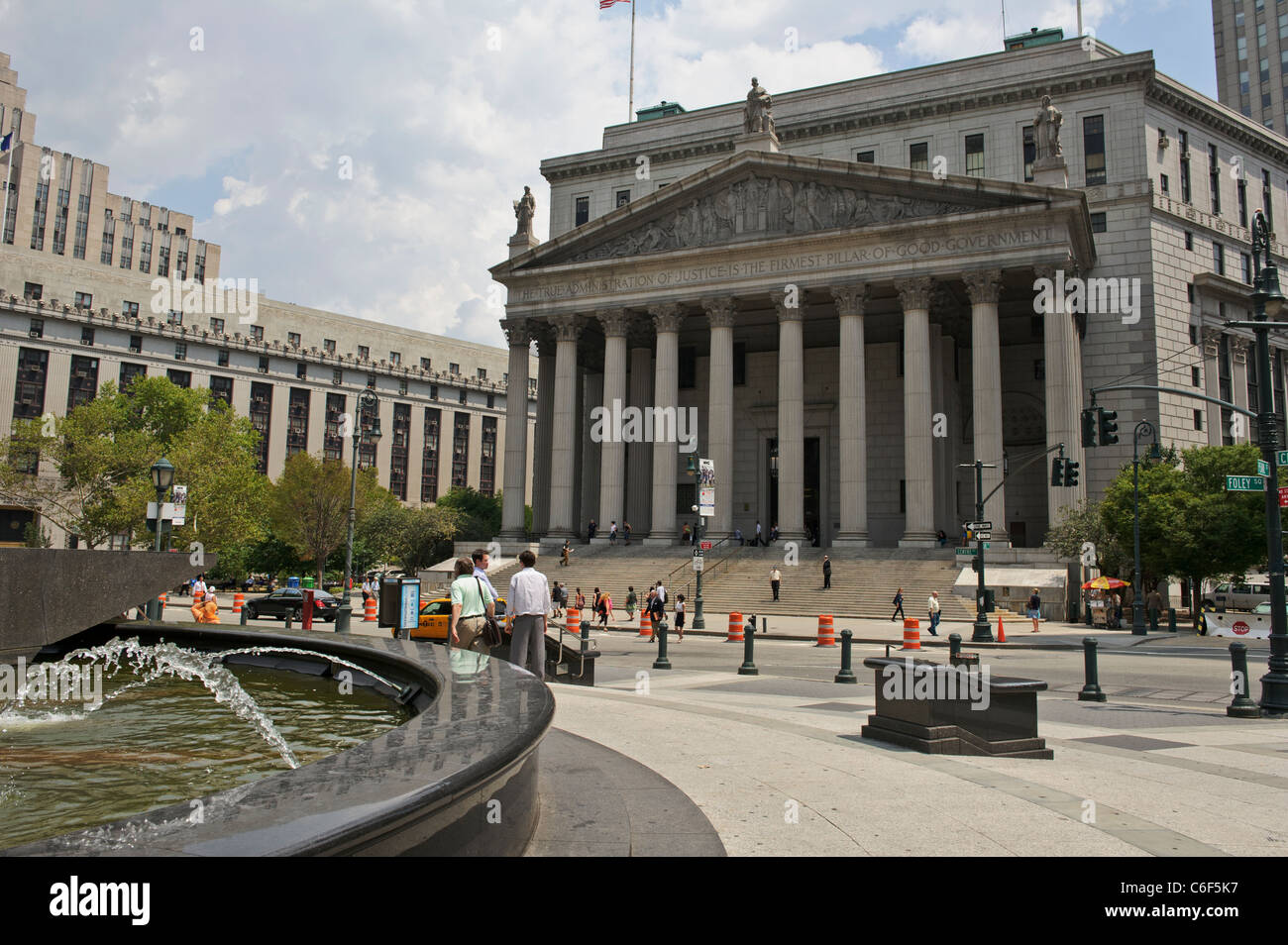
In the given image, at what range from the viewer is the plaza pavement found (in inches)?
235

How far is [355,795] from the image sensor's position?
3553 mm

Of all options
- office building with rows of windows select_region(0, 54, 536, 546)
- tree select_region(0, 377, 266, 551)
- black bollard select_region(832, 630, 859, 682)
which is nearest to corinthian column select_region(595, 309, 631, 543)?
tree select_region(0, 377, 266, 551)

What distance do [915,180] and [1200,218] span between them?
2548 centimetres

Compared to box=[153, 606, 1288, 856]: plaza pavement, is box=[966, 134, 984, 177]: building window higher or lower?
higher

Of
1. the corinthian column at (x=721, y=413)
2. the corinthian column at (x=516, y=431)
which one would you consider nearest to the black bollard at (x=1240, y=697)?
the corinthian column at (x=721, y=413)

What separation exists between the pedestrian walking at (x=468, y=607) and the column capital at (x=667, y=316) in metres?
39.1

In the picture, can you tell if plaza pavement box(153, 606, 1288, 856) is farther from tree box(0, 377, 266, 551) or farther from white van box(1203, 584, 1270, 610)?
tree box(0, 377, 266, 551)

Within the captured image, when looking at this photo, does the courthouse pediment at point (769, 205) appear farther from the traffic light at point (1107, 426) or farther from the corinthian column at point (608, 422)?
the traffic light at point (1107, 426)

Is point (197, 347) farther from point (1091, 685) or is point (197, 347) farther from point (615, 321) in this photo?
point (1091, 685)

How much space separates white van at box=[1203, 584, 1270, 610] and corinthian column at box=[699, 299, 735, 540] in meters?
24.1

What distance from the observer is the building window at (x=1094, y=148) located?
5600cm
